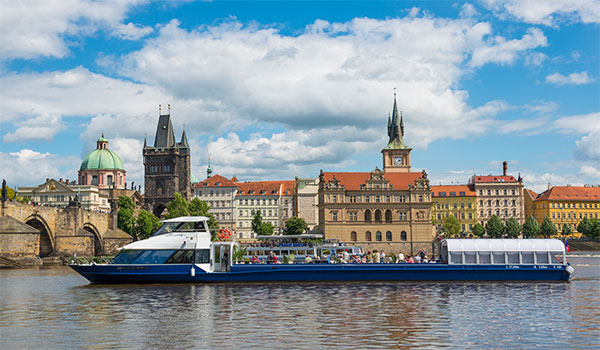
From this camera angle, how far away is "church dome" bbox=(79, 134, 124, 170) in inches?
6407

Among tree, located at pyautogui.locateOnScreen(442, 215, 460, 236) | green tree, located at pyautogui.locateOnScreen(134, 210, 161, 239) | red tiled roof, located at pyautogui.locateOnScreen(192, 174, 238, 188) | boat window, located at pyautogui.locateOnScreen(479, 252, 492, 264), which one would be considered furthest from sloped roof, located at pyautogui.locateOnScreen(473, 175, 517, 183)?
boat window, located at pyautogui.locateOnScreen(479, 252, 492, 264)

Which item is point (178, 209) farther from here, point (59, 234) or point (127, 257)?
point (127, 257)

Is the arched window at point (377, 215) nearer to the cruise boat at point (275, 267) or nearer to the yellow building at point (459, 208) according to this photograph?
the yellow building at point (459, 208)

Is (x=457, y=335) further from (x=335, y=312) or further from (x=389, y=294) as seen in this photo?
(x=389, y=294)

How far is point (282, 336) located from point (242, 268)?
20.3m

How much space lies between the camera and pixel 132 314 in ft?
80.4

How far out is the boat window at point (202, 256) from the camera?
38938mm

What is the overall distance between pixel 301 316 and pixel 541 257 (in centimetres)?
2213

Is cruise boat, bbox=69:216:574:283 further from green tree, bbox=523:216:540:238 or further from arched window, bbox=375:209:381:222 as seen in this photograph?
green tree, bbox=523:216:540:238

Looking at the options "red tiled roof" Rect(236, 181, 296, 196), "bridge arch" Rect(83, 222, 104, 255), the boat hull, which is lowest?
the boat hull

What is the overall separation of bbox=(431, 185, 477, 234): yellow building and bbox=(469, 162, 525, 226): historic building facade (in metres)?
1.40

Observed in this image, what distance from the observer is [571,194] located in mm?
143500

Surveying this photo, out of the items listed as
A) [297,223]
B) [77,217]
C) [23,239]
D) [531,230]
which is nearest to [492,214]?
[531,230]

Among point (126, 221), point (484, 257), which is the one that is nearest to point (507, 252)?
point (484, 257)
